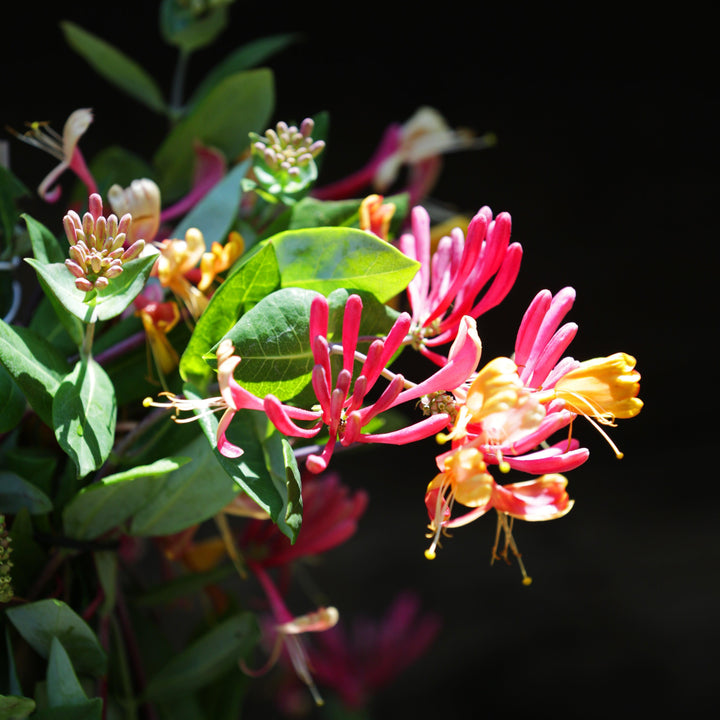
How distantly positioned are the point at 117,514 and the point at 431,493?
0.16 metres

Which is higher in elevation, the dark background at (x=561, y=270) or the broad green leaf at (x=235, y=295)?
the broad green leaf at (x=235, y=295)

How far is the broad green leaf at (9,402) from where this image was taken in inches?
13.6

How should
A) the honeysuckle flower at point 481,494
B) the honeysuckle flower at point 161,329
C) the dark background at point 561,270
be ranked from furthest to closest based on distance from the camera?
the dark background at point 561,270 < the honeysuckle flower at point 161,329 < the honeysuckle flower at point 481,494

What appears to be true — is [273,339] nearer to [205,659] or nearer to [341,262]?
[341,262]

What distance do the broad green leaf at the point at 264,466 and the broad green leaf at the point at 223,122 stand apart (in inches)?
10.0

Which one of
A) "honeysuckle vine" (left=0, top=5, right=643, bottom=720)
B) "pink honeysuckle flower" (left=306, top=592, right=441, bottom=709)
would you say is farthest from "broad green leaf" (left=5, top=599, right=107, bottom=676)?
"pink honeysuckle flower" (left=306, top=592, right=441, bottom=709)

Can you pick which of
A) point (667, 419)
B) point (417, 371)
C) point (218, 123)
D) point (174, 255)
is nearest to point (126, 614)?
point (174, 255)

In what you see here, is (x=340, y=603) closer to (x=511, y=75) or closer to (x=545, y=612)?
(x=545, y=612)

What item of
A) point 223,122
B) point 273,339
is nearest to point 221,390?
point 273,339

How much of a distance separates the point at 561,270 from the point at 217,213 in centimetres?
80

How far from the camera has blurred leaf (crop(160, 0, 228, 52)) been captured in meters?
0.61

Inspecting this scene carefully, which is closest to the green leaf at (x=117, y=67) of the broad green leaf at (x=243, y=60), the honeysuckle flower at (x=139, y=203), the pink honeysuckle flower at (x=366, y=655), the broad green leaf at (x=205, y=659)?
Answer: the broad green leaf at (x=243, y=60)

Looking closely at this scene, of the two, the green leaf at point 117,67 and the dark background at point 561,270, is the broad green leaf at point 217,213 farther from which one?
the dark background at point 561,270

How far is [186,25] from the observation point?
61cm
